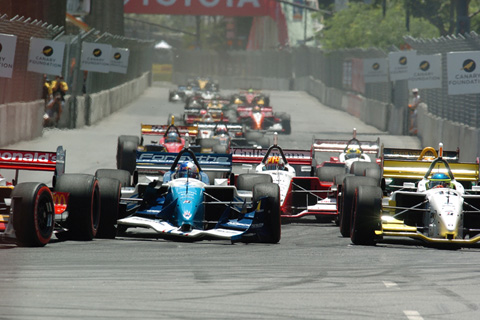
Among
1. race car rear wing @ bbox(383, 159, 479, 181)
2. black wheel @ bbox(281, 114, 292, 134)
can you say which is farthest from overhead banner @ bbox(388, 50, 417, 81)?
race car rear wing @ bbox(383, 159, 479, 181)

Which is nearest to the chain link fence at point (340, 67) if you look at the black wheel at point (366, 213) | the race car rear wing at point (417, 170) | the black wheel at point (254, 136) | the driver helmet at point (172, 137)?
the black wheel at point (254, 136)

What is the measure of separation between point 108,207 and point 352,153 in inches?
331

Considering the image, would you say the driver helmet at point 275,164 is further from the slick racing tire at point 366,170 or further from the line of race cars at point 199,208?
the line of race cars at point 199,208

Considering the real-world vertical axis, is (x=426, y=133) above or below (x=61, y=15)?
below

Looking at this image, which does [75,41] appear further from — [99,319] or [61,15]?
[99,319]

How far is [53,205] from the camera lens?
11273mm

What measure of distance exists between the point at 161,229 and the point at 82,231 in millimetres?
830

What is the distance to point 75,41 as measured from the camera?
34719 millimetres

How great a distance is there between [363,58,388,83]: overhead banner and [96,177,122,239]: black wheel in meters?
25.1

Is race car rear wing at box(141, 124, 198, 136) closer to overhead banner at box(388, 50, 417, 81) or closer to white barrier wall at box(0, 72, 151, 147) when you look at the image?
white barrier wall at box(0, 72, 151, 147)

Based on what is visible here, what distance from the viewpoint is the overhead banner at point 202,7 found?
3150 inches

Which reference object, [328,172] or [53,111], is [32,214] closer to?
[328,172]

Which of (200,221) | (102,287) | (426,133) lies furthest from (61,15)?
(102,287)

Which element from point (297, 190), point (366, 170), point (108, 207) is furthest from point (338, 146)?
point (108, 207)
